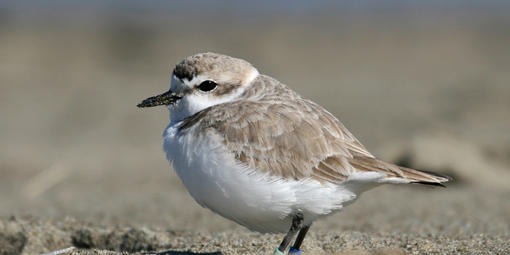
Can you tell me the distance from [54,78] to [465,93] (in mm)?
9071

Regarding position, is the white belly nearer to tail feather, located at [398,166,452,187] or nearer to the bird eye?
tail feather, located at [398,166,452,187]

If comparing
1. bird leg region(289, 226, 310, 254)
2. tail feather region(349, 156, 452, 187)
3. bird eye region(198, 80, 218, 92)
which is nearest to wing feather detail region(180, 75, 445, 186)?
tail feather region(349, 156, 452, 187)

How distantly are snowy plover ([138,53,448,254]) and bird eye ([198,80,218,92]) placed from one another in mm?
134

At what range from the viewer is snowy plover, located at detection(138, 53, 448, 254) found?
330 cm

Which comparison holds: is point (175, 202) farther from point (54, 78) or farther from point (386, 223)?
point (54, 78)

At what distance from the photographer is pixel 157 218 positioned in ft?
19.0

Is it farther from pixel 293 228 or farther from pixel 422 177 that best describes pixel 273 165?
pixel 422 177

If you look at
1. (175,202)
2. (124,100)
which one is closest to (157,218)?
(175,202)

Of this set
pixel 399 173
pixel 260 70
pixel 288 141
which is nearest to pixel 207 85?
pixel 288 141

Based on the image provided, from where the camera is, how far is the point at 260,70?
14586mm

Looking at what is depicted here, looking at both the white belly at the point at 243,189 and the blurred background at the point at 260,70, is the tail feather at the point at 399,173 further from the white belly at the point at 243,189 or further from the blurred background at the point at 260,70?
the blurred background at the point at 260,70

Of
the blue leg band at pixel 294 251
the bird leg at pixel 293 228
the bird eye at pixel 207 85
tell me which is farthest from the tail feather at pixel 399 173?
the bird eye at pixel 207 85

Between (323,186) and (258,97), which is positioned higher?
(258,97)

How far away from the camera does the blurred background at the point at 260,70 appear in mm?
6465
